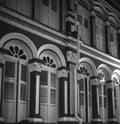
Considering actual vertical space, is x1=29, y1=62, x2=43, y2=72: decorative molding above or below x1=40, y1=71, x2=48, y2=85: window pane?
above

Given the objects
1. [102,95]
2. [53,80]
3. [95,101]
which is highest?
[53,80]

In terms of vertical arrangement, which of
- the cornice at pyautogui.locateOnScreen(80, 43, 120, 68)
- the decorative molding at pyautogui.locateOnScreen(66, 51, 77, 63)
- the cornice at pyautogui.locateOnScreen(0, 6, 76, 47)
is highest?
the cornice at pyautogui.locateOnScreen(0, 6, 76, 47)

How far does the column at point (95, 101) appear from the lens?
1376cm

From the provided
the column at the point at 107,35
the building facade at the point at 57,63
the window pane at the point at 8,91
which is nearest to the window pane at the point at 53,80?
the building facade at the point at 57,63

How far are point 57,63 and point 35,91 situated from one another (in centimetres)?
230

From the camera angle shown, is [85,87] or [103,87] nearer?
[85,87]

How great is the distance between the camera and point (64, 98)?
12.0 metres

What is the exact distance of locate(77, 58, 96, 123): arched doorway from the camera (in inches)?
528

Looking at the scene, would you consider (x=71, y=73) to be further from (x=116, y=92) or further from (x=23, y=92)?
(x=116, y=92)

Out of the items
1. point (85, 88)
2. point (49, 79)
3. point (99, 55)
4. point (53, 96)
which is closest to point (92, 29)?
point (99, 55)

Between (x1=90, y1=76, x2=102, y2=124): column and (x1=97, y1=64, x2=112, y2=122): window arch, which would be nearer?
(x1=90, y1=76, x2=102, y2=124): column

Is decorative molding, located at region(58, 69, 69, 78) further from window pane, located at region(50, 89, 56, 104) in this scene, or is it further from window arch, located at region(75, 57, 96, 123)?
window arch, located at region(75, 57, 96, 123)

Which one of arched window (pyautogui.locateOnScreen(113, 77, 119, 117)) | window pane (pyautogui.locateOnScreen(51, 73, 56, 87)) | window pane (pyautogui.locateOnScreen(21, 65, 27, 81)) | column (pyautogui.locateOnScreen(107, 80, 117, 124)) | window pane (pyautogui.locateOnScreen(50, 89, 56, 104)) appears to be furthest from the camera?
arched window (pyautogui.locateOnScreen(113, 77, 119, 117))

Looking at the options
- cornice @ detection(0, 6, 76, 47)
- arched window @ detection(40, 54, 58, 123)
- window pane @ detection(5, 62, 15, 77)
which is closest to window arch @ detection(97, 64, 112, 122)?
cornice @ detection(0, 6, 76, 47)
